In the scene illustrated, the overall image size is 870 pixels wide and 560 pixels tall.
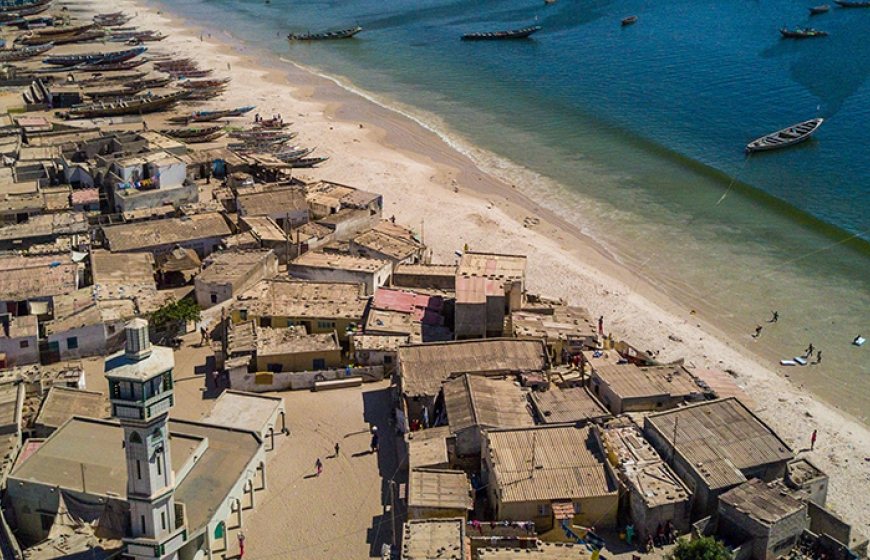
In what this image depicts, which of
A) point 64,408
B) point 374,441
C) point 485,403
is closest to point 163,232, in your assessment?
point 64,408

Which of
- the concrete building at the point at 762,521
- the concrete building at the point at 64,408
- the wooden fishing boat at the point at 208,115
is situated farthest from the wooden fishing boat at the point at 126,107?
the concrete building at the point at 762,521

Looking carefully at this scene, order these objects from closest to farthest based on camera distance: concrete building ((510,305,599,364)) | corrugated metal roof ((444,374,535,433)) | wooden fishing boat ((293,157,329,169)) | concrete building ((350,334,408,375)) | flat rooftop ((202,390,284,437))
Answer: corrugated metal roof ((444,374,535,433)) → flat rooftop ((202,390,284,437)) → concrete building ((350,334,408,375)) → concrete building ((510,305,599,364)) → wooden fishing boat ((293,157,329,169))

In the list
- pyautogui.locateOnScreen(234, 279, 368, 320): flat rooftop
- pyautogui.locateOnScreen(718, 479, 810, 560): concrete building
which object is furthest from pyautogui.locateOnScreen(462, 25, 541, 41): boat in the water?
pyautogui.locateOnScreen(718, 479, 810, 560): concrete building

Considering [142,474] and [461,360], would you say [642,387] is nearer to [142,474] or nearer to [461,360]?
[461,360]

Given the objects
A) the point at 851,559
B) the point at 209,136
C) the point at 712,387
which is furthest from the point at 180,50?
the point at 851,559

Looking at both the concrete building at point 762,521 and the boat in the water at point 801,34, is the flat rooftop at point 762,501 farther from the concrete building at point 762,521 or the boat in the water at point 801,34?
the boat in the water at point 801,34

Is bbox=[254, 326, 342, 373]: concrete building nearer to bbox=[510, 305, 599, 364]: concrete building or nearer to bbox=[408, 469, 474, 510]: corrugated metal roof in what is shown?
bbox=[510, 305, 599, 364]: concrete building

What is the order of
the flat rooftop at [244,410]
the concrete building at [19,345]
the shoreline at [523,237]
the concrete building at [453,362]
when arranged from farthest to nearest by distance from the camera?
the concrete building at [19,345], the shoreline at [523,237], the concrete building at [453,362], the flat rooftop at [244,410]
